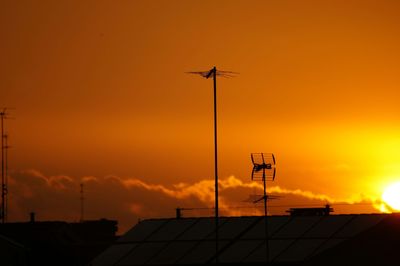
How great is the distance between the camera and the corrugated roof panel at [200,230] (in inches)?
3027

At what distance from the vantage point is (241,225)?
257ft

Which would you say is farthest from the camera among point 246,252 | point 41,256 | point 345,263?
point 41,256

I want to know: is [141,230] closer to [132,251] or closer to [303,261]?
[132,251]

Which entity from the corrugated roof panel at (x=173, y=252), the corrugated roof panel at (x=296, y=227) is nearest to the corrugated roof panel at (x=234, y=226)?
the corrugated roof panel at (x=173, y=252)

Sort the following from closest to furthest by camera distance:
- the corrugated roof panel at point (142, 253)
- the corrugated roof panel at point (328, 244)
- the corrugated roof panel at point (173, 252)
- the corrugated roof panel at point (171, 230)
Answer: the corrugated roof panel at point (328, 244)
the corrugated roof panel at point (173, 252)
the corrugated roof panel at point (142, 253)
the corrugated roof panel at point (171, 230)

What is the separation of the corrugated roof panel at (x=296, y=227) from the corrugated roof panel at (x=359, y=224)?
2.74 m

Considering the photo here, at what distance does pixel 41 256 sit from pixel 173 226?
18.0 metres

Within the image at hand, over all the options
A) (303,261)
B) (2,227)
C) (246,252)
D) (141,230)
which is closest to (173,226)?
(141,230)

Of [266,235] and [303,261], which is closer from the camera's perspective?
[303,261]

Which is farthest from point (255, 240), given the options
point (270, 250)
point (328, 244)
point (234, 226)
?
point (328, 244)

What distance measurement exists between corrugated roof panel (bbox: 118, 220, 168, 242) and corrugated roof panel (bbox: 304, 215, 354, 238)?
12097 millimetres

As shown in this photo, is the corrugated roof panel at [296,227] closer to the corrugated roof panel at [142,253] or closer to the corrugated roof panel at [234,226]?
the corrugated roof panel at [234,226]

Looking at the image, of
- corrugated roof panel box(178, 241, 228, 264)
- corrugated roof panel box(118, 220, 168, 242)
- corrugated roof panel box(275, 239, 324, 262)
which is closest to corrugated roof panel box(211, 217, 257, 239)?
corrugated roof panel box(178, 241, 228, 264)

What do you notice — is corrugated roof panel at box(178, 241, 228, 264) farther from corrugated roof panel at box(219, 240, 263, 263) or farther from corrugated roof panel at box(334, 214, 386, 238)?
corrugated roof panel at box(334, 214, 386, 238)
